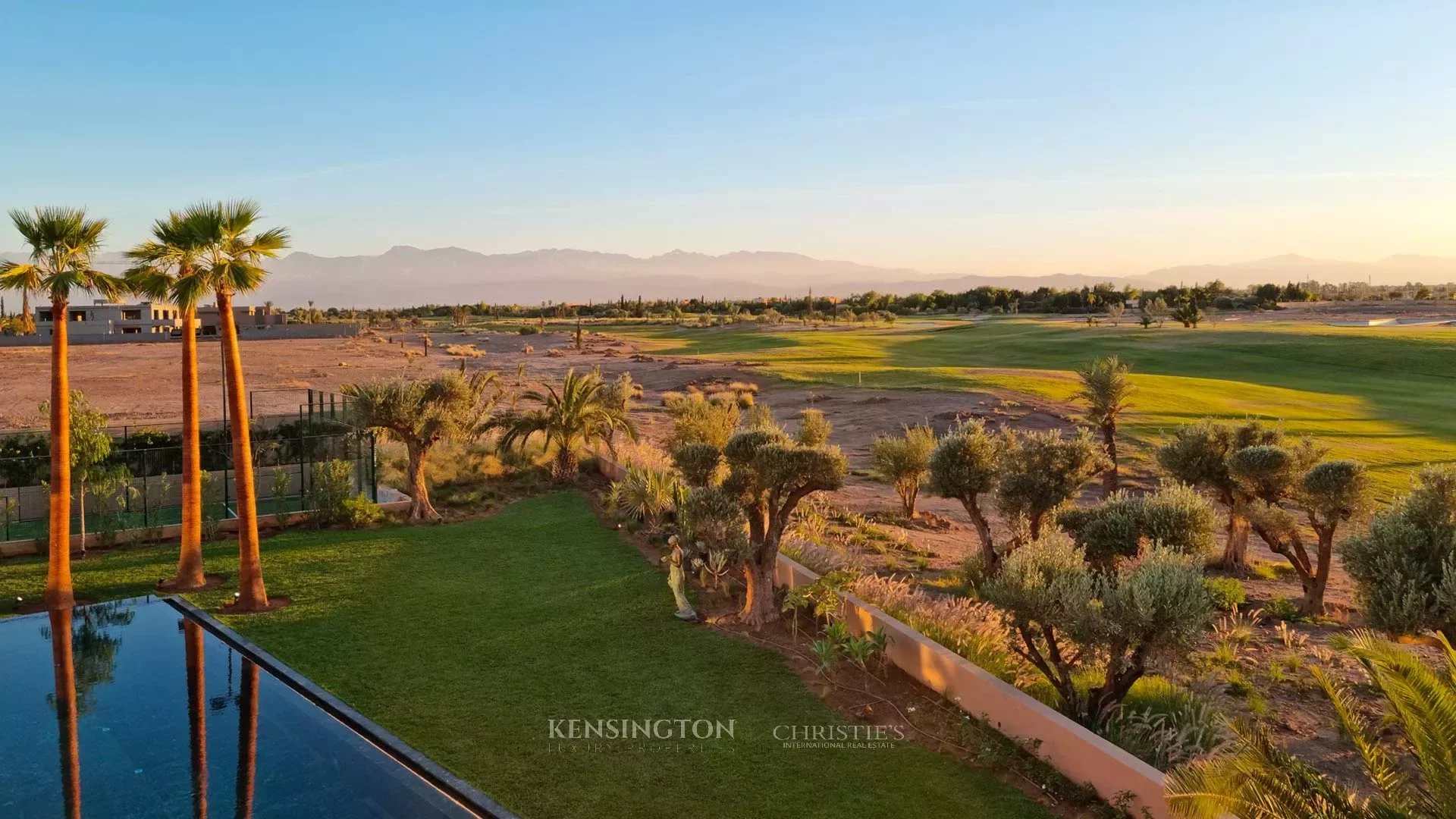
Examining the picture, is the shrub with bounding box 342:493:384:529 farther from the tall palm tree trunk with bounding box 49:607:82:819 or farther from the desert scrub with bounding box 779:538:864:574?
the desert scrub with bounding box 779:538:864:574

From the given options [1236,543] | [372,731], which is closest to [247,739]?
[372,731]

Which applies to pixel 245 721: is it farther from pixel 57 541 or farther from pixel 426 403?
pixel 426 403

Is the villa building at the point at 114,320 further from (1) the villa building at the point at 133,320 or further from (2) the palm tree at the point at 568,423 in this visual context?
(2) the palm tree at the point at 568,423

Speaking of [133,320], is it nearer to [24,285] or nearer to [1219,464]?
[24,285]

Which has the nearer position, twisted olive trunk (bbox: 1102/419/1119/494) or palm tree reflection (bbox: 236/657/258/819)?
palm tree reflection (bbox: 236/657/258/819)

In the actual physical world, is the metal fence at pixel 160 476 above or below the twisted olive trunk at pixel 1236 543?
above

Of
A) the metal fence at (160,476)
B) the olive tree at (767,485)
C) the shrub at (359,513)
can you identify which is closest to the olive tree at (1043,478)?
the olive tree at (767,485)

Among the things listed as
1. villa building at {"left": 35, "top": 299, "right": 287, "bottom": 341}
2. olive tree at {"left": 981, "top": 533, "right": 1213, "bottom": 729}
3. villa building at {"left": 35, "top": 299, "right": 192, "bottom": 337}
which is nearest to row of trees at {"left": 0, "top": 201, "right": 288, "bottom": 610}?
olive tree at {"left": 981, "top": 533, "right": 1213, "bottom": 729}
